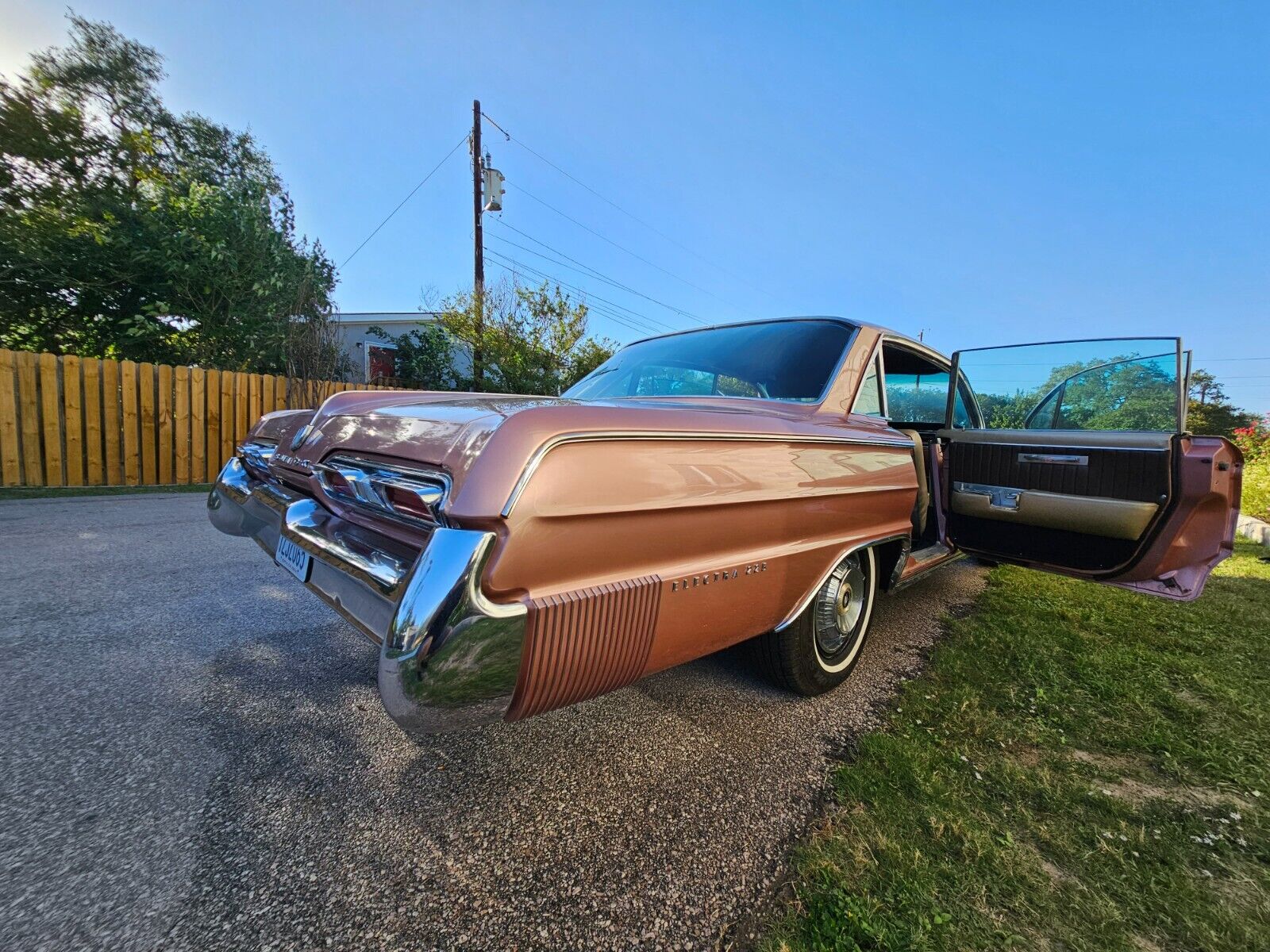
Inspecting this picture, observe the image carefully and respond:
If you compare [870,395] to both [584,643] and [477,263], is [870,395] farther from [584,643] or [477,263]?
[477,263]

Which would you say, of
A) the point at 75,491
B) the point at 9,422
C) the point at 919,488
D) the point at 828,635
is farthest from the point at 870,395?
the point at 9,422

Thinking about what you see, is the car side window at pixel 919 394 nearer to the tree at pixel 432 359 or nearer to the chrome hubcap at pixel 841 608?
the chrome hubcap at pixel 841 608

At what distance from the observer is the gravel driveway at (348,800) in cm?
124

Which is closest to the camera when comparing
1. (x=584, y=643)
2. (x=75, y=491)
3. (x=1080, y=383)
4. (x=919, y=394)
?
(x=584, y=643)

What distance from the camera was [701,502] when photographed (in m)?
1.50

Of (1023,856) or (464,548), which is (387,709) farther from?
(1023,856)

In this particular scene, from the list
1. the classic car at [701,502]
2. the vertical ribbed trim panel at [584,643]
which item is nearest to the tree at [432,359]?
the classic car at [701,502]

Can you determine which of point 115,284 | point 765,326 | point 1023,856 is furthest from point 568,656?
point 115,284

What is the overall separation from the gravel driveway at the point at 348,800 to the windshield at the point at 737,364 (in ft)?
4.36

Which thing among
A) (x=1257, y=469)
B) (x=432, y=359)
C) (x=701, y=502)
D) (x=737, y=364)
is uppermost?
(x=432, y=359)

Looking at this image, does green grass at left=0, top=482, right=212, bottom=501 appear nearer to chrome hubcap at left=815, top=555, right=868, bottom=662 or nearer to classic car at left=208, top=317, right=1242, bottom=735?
classic car at left=208, top=317, right=1242, bottom=735

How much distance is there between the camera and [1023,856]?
1503 millimetres

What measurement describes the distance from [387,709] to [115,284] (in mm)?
13783

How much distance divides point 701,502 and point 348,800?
1449 millimetres
